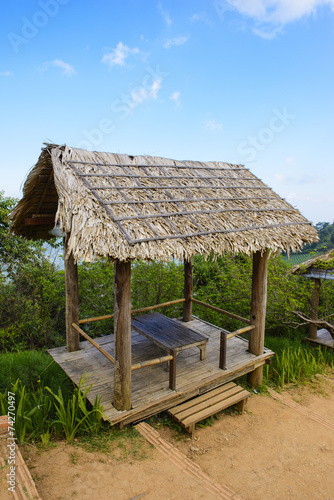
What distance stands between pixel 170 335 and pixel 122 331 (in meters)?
1.59

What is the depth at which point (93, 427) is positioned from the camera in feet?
12.5

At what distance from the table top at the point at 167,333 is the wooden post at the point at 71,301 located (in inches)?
39.6

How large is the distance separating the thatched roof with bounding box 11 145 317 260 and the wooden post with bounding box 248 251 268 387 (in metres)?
0.46

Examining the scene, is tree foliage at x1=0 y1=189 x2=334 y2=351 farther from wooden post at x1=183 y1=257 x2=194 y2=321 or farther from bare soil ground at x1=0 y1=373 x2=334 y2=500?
bare soil ground at x1=0 y1=373 x2=334 y2=500

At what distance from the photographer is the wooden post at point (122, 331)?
3703 millimetres

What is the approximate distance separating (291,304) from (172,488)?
5371mm

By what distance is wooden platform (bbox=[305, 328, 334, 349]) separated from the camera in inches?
297

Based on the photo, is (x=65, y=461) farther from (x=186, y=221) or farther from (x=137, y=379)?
(x=186, y=221)

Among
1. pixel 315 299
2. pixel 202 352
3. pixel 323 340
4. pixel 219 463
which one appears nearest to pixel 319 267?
pixel 315 299

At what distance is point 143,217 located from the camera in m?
3.89

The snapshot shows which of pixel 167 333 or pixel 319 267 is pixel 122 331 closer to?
pixel 167 333

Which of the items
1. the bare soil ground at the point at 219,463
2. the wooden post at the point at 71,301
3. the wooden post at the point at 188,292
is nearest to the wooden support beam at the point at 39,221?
the wooden post at the point at 71,301

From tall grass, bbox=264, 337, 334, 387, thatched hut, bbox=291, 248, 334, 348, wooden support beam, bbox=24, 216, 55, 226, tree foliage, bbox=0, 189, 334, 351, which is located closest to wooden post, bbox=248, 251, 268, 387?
tall grass, bbox=264, 337, 334, 387

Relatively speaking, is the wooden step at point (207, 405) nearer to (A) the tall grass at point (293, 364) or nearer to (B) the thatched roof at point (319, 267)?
(A) the tall grass at point (293, 364)
